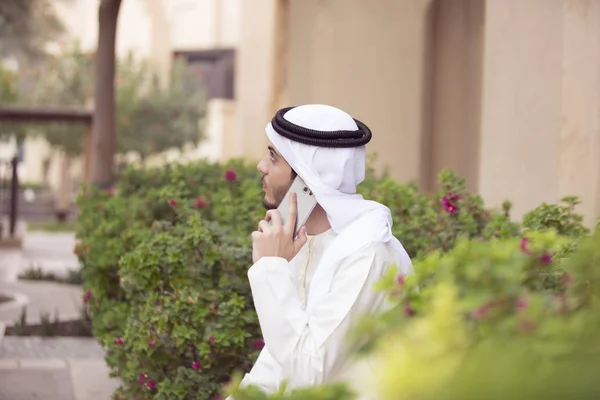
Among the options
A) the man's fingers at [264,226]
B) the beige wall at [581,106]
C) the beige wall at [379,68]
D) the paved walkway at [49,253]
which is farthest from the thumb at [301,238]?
the paved walkway at [49,253]

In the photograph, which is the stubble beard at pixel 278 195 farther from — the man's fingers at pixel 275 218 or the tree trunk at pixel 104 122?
the tree trunk at pixel 104 122

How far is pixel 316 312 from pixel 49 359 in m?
5.69

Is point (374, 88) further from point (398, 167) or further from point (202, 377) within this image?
point (202, 377)

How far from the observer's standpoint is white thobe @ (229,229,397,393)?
281 centimetres

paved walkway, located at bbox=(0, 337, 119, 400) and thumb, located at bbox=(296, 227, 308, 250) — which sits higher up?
thumb, located at bbox=(296, 227, 308, 250)

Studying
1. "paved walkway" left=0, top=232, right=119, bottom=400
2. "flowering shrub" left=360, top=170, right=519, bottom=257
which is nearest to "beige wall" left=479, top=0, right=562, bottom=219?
"flowering shrub" left=360, top=170, right=519, bottom=257

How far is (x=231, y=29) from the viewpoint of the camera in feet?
140

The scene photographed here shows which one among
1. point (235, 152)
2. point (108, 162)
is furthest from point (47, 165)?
point (108, 162)

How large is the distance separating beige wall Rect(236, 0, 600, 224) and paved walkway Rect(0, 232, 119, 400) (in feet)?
10.9

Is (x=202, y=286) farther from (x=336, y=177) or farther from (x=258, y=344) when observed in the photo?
(x=336, y=177)

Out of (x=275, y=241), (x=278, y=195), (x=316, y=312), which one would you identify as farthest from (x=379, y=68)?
(x=316, y=312)

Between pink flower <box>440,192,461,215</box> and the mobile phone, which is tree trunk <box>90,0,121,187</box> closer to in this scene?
pink flower <box>440,192,461,215</box>

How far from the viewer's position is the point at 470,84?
11.5 metres

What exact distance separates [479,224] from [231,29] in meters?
37.5
